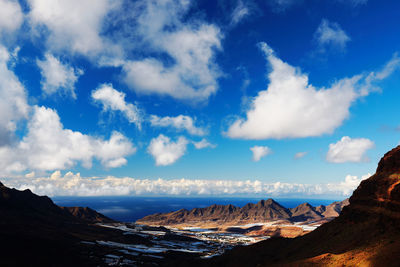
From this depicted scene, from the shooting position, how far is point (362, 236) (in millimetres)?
60844

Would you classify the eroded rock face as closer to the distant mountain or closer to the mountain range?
the mountain range

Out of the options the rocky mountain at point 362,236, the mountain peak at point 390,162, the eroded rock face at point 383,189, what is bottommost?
the rocky mountain at point 362,236

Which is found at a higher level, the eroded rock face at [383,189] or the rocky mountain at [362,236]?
the eroded rock face at [383,189]

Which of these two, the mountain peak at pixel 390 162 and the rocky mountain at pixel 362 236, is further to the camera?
the mountain peak at pixel 390 162

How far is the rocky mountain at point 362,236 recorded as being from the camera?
48219 mm

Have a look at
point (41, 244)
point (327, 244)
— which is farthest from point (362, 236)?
point (41, 244)

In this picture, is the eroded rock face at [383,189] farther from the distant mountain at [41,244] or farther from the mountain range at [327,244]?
the distant mountain at [41,244]

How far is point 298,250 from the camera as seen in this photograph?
249 ft

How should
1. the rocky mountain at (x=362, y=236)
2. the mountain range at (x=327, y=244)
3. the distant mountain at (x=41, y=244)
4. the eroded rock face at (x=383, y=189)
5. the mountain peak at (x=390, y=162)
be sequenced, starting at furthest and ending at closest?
the distant mountain at (x=41, y=244) → the mountain peak at (x=390, y=162) → the eroded rock face at (x=383, y=189) → the mountain range at (x=327, y=244) → the rocky mountain at (x=362, y=236)

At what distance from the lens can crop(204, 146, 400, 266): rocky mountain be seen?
48219 millimetres

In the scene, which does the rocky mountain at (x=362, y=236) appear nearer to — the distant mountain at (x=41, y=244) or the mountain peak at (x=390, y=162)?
the mountain peak at (x=390, y=162)

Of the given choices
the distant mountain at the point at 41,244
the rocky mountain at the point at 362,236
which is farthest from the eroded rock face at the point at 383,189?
the distant mountain at the point at 41,244

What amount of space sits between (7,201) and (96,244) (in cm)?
8966

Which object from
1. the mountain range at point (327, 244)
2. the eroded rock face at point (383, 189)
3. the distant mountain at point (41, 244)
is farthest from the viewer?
the distant mountain at point (41, 244)
